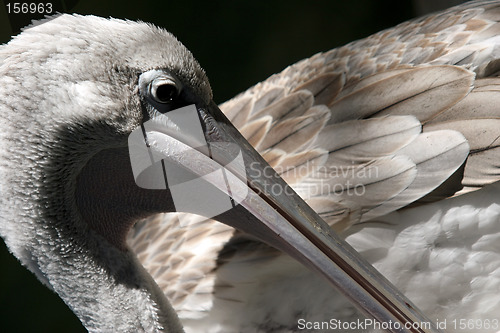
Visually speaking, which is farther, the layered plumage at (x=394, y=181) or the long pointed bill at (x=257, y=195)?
the layered plumage at (x=394, y=181)

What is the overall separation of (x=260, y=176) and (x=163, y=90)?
10.0 inches

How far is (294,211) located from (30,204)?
528 mm

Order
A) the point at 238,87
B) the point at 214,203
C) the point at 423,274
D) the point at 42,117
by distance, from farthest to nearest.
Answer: the point at 238,87 < the point at 423,274 < the point at 214,203 < the point at 42,117

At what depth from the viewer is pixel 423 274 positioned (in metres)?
1.47

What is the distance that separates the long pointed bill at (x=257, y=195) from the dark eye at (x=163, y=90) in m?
0.04

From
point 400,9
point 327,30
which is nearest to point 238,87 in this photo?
point 327,30

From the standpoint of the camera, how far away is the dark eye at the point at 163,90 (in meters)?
1.17

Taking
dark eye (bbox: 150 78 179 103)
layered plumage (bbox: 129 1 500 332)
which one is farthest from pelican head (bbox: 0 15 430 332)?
layered plumage (bbox: 129 1 500 332)

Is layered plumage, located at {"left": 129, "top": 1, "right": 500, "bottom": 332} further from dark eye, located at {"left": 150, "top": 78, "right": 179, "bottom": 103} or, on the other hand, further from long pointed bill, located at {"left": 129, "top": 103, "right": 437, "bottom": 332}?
dark eye, located at {"left": 150, "top": 78, "right": 179, "bottom": 103}

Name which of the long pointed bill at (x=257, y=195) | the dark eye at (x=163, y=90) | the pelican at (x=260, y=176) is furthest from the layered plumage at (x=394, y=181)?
the dark eye at (x=163, y=90)

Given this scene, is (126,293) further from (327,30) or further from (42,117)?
(327,30)

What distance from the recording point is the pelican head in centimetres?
117

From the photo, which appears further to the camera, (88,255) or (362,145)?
(362,145)

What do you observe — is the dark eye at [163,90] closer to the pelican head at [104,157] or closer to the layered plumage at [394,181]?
the pelican head at [104,157]
